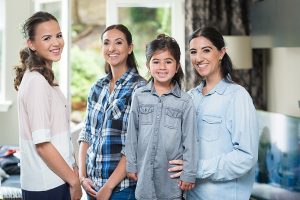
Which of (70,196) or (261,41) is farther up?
(261,41)

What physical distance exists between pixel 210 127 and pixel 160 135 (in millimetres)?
203

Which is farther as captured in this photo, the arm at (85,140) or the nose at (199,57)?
the arm at (85,140)

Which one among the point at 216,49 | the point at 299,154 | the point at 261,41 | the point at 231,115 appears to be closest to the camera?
the point at 231,115

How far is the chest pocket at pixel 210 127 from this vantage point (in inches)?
68.2

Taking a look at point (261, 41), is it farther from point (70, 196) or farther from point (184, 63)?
point (70, 196)

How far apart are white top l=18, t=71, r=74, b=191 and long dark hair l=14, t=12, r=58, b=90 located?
33mm

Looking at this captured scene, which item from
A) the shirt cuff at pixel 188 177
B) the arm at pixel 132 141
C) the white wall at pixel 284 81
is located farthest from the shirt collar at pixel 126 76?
the white wall at pixel 284 81

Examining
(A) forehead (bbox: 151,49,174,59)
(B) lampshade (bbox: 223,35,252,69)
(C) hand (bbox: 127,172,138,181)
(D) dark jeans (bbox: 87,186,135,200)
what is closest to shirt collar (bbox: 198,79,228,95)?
(A) forehead (bbox: 151,49,174,59)

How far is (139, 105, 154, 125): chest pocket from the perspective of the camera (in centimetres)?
183

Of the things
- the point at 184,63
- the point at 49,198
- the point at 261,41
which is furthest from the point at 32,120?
the point at 184,63

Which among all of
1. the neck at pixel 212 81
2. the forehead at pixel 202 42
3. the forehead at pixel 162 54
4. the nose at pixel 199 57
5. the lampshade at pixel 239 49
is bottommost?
the neck at pixel 212 81

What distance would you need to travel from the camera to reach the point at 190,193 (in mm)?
1826

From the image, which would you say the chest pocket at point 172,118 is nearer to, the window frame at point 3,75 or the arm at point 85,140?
the arm at point 85,140

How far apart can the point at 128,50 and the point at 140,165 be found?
0.55 m
